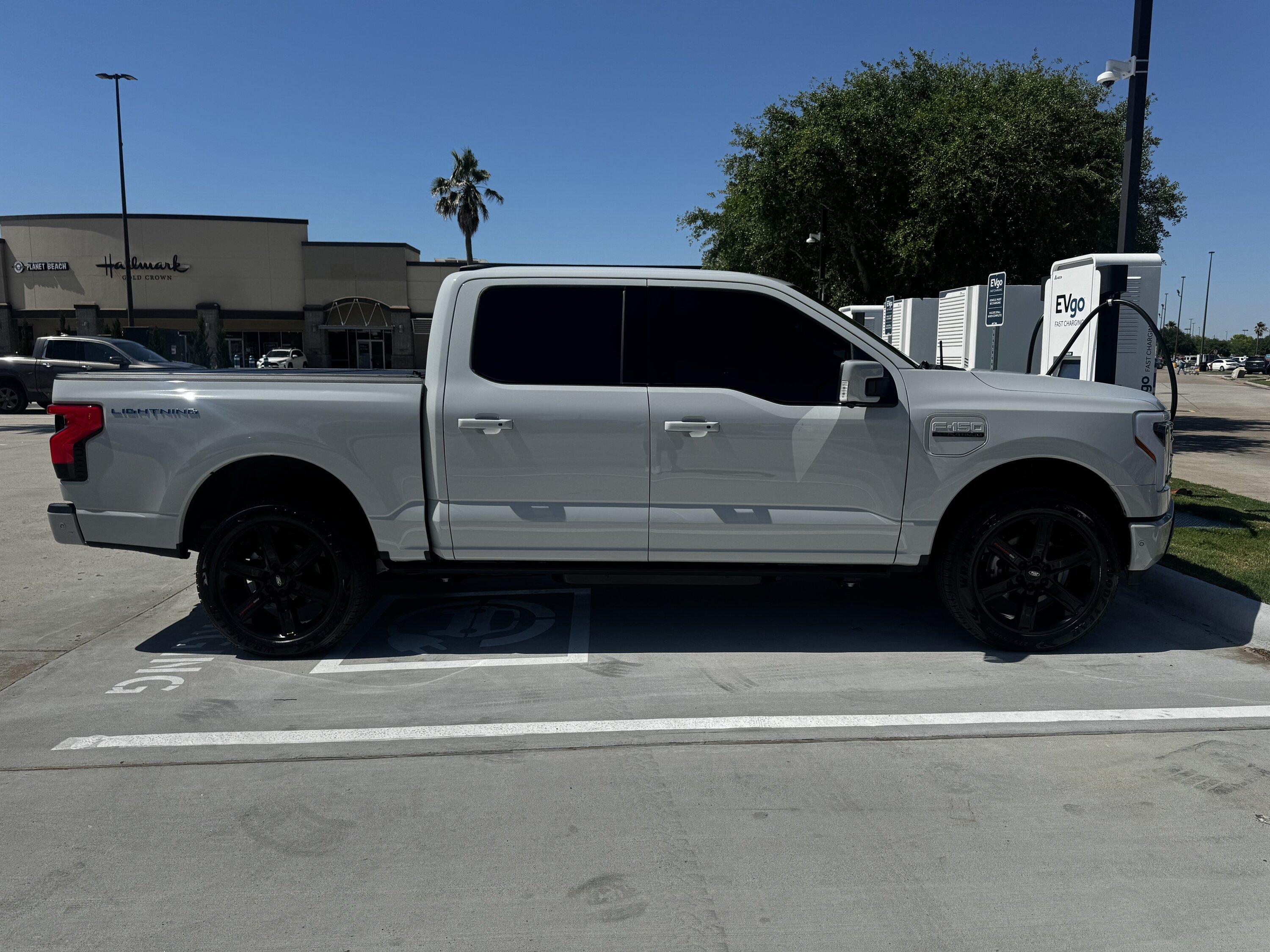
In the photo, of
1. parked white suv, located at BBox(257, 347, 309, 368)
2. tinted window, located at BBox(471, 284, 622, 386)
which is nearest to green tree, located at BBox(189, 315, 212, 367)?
parked white suv, located at BBox(257, 347, 309, 368)

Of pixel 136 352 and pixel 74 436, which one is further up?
pixel 136 352

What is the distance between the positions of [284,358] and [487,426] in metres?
43.1

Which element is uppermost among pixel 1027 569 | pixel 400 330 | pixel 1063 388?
pixel 400 330

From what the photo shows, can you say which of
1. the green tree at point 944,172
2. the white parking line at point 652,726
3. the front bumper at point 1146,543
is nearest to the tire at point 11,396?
the green tree at point 944,172

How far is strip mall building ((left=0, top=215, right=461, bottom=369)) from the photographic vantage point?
47.0m

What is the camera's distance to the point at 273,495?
5020 mm

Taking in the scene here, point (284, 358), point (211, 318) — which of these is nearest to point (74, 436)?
point (284, 358)

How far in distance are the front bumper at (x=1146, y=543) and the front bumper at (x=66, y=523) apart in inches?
A: 217

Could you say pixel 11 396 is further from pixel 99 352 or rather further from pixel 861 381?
pixel 861 381

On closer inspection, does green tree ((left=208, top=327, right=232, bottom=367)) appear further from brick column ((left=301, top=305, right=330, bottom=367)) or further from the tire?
the tire

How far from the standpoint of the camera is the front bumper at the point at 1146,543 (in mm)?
4875

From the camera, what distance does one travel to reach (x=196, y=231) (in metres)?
46.8

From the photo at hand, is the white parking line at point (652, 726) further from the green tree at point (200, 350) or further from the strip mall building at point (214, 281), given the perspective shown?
the strip mall building at point (214, 281)

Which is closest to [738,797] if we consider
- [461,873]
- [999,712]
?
[461,873]
